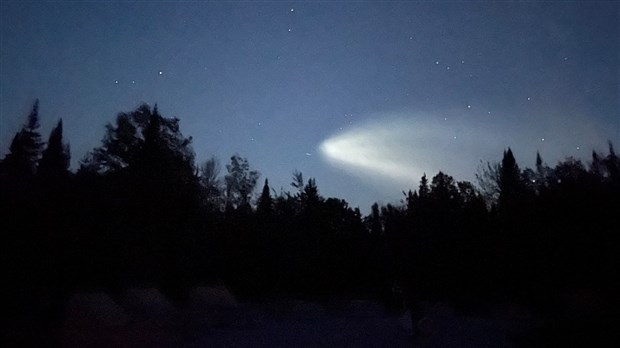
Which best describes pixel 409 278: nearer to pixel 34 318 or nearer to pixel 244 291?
pixel 244 291

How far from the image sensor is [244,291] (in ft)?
112

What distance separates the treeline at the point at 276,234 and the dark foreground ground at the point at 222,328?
1.23m

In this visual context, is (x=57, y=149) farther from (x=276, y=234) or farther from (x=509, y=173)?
(x=509, y=173)

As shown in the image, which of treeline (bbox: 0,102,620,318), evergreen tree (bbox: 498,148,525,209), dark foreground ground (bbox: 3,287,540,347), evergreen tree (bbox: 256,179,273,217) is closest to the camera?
dark foreground ground (bbox: 3,287,540,347)

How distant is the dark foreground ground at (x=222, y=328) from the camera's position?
1581 cm

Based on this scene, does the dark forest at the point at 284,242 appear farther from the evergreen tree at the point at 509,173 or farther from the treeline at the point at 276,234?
the evergreen tree at the point at 509,173

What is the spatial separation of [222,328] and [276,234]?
50.5 feet

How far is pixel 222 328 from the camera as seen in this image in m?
21.4

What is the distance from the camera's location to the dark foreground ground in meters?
15.8

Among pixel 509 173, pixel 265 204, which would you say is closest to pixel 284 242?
pixel 265 204

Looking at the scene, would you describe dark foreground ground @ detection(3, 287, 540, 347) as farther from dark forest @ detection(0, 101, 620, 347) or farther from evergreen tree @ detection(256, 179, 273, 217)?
evergreen tree @ detection(256, 179, 273, 217)

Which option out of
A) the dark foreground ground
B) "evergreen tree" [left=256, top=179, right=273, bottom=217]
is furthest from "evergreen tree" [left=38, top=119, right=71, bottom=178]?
the dark foreground ground

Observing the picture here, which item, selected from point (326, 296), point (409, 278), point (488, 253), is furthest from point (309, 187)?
point (488, 253)

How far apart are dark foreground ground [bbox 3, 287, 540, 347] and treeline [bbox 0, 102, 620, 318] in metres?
1.23
